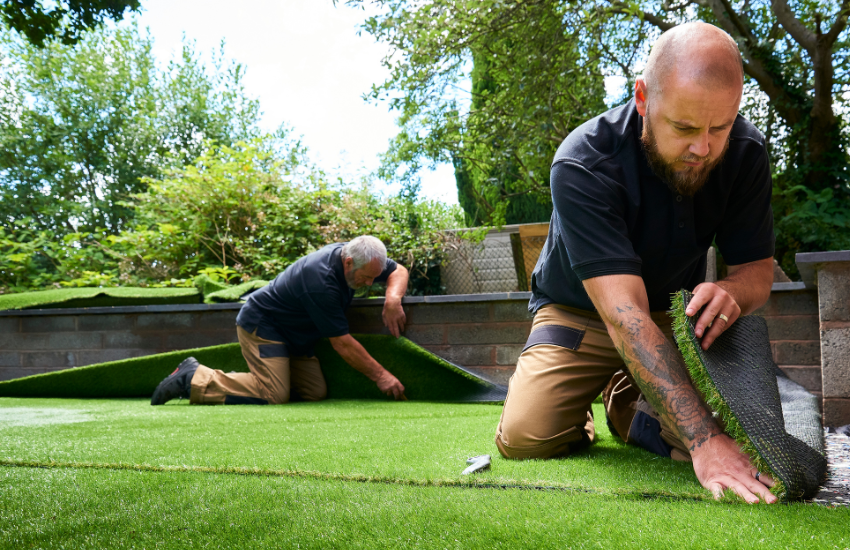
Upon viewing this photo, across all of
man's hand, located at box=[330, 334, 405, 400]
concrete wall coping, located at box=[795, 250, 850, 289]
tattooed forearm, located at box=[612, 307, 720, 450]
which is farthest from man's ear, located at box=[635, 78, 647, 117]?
man's hand, located at box=[330, 334, 405, 400]

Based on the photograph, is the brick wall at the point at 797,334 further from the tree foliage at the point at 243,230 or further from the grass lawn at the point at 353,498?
the tree foliage at the point at 243,230

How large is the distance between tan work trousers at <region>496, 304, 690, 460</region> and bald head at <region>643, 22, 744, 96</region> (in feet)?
2.82

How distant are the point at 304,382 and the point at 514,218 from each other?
5.62m

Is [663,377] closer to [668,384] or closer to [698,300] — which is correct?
[668,384]

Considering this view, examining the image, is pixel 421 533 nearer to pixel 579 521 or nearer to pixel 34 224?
pixel 579 521

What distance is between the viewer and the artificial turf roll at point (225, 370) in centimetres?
380

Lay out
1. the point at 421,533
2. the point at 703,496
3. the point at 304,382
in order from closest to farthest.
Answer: the point at 421,533 → the point at 703,496 → the point at 304,382

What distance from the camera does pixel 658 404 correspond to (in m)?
1.46

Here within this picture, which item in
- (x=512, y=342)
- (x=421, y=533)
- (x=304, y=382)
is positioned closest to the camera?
(x=421, y=533)

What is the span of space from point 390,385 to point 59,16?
285 cm

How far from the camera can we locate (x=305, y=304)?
142 inches

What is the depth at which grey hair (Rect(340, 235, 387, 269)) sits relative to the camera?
142 inches

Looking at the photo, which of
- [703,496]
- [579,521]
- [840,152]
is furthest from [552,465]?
[840,152]

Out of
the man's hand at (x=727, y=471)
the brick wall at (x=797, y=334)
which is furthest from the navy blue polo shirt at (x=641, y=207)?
the brick wall at (x=797, y=334)
